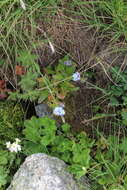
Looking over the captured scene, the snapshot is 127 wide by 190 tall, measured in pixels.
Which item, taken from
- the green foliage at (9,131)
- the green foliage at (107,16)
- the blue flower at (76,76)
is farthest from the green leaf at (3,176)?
the green foliage at (107,16)

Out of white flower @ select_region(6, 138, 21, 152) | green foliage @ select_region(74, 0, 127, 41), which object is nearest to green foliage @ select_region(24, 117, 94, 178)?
white flower @ select_region(6, 138, 21, 152)

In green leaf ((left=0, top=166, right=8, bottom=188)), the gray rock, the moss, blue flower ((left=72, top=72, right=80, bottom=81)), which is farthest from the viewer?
the moss

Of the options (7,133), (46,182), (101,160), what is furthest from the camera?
(7,133)

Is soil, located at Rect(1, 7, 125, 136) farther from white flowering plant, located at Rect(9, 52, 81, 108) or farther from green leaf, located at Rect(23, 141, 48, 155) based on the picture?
green leaf, located at Rect(23, 141, 48, 155)

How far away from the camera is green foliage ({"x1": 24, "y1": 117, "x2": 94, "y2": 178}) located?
8.50ft

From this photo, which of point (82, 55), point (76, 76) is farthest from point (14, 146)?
point (82, 55)

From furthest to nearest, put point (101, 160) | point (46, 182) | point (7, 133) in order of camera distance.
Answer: point (7, 133)
point (101, 160)
point (46, 182)

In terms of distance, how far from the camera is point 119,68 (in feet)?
8.71

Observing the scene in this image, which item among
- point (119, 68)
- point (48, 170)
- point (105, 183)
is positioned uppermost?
point (119, 68)

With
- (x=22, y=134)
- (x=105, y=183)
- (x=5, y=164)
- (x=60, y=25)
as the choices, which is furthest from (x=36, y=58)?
(x=105, y=183)

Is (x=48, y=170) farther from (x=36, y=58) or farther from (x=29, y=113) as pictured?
(x=36, y=58)

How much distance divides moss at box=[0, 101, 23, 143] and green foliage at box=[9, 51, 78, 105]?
5.7 inches

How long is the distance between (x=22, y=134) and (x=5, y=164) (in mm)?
262

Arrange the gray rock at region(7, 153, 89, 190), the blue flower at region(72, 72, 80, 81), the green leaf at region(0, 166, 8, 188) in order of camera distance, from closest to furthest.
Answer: the gray rock at region(7, 153, 89, 190), the green leaf at region(0, 166, 8, 188), the blue flower at region(72, 72, 80, 81)
